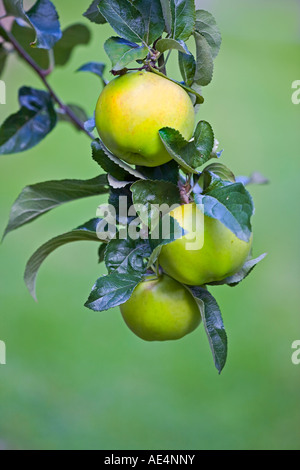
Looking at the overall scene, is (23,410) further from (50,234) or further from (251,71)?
(251,71)

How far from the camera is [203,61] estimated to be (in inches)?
17.4

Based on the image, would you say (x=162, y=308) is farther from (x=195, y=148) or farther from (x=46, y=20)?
(x=46, y=20)

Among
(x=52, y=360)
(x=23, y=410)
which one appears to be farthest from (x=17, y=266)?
(x=23, y=410)

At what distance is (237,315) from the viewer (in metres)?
1.71

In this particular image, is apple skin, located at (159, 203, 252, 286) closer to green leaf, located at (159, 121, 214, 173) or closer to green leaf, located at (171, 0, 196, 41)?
green leaf, located at (159, 121, 214, 173)

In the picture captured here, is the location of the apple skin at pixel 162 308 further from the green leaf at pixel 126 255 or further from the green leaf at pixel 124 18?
the green leaf at pixel 124 18

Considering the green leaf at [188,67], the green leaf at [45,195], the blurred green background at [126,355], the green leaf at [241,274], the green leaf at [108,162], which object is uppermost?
the green leaf at [188,67]

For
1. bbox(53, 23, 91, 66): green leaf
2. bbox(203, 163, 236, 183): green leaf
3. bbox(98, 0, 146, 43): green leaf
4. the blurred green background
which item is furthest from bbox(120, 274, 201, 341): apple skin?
the blurred green background

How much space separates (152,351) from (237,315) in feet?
1.01

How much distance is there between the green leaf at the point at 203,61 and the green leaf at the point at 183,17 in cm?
2

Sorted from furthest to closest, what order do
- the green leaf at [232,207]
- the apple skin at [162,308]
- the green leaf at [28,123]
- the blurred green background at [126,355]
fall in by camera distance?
1. the blurred green background at [126,355]
2. the green leaf at [28,123]
3. the apple skin at [162,308]
4. the green leaf at [232,207]

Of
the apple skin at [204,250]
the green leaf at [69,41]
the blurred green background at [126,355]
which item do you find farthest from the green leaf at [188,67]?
the blurred green background at [126,355]

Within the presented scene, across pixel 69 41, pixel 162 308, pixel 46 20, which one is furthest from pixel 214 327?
pixel 69 41

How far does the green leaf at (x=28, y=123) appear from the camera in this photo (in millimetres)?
677
